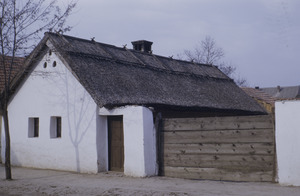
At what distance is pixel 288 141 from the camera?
9180 millimetres

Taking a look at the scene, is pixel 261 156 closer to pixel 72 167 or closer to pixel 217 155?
pixel 217 155

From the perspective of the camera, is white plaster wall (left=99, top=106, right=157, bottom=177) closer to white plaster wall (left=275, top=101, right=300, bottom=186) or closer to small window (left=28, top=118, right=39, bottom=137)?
white plaster wall (left=275, top=101, right=300, bottom=186)

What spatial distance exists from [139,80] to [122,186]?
5830 mm

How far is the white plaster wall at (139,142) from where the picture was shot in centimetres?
1154

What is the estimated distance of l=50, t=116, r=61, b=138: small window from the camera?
571 inches

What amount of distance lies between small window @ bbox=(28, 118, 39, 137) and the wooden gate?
6.22 metres

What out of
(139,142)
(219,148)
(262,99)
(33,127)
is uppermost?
(262,99)

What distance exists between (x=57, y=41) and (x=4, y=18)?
2.73m

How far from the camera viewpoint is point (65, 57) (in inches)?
534

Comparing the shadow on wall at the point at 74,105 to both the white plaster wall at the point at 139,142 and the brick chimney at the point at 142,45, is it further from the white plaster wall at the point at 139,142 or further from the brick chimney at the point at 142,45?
the brick chimney at the point at 142,45

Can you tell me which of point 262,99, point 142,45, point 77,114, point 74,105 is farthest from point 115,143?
point 262,99

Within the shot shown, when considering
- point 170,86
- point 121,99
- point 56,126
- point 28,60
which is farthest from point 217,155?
point 28,60

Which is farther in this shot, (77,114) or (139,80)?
(139,80)

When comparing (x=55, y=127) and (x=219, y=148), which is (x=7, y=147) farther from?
(x=219, y=148)
